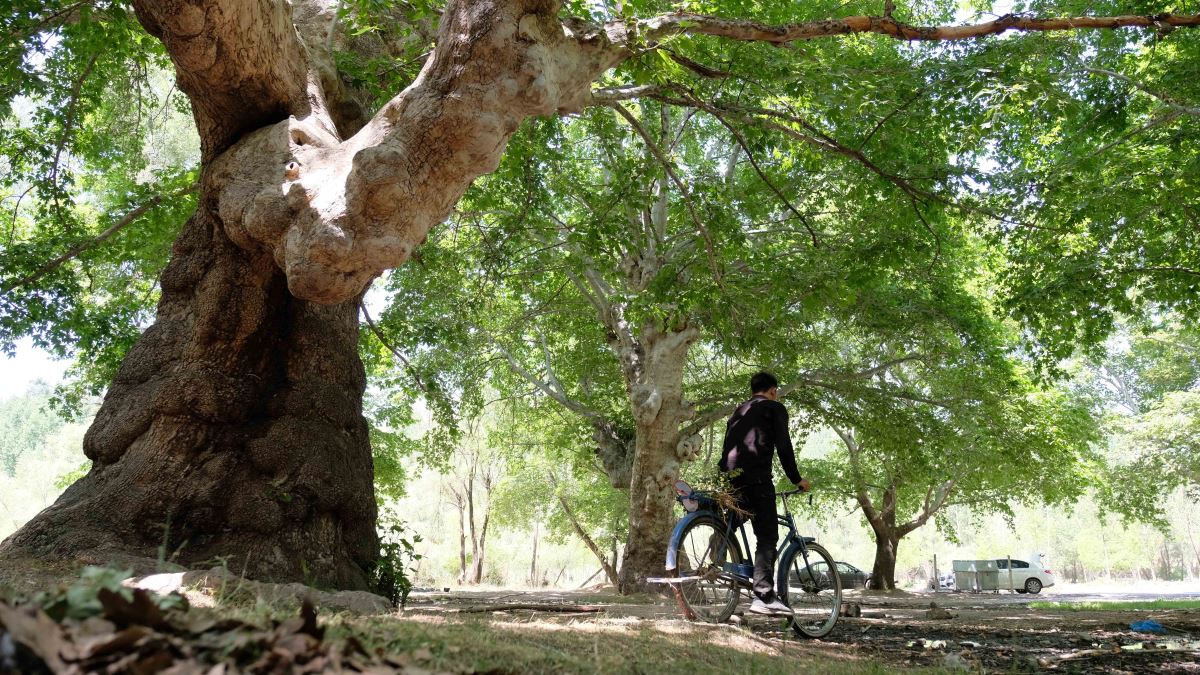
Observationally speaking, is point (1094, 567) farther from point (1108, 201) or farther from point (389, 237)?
point (389, 237)

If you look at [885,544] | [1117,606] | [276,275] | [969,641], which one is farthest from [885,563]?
[276,275]

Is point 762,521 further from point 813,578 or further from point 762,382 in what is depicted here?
point 762,382

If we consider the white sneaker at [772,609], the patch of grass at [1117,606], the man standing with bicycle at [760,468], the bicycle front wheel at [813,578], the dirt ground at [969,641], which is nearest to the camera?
the dirt ground at [969,641]

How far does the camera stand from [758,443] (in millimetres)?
6090

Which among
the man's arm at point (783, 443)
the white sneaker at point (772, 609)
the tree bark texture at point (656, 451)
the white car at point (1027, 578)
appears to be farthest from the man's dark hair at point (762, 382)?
the white car at point (1027, 578)

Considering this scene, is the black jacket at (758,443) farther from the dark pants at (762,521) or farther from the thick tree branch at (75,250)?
the thick tree branch at (75,250)

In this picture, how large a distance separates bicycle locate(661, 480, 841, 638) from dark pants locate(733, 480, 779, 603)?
182 millimetres

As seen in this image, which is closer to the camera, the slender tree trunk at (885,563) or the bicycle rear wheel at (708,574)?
the bicycle rear wheel at (708,574)

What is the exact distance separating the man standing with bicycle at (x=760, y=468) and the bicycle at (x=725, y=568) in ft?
0.69

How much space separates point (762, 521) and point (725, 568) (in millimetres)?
519

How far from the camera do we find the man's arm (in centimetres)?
593

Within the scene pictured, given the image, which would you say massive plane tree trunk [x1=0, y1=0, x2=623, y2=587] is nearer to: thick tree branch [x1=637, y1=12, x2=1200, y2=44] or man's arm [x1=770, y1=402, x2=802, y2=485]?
thick tree branch [x1=637, y1=12, x2=1200, y2=44]

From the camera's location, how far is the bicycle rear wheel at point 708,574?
609 centimetres

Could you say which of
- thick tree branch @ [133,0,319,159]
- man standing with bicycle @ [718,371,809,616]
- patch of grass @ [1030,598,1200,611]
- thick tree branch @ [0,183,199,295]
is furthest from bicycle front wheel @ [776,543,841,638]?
patch of grass @ [1030,598,1200,611]
